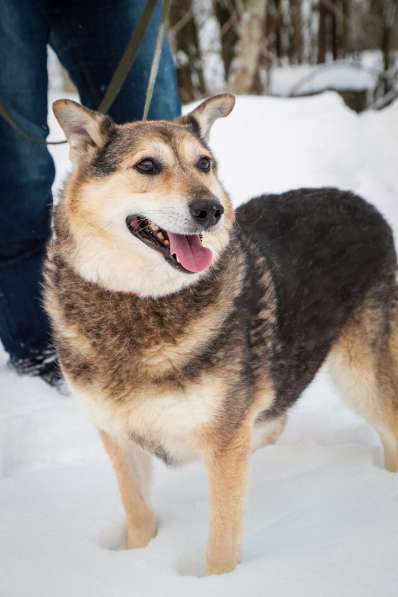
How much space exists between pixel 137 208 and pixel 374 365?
128cm

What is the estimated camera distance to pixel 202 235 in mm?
2096

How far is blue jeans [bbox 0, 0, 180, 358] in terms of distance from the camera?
2.85 metres

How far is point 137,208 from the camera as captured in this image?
2.02 meters

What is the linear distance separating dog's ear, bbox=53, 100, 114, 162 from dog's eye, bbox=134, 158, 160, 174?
169 millimetres

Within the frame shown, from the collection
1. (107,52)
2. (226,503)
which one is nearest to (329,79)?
(107,52)

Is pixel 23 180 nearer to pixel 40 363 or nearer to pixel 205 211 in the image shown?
pixel 40 363

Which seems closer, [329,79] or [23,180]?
[23,180]

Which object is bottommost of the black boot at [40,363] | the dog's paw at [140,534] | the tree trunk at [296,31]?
the tree trunk at [296,31]

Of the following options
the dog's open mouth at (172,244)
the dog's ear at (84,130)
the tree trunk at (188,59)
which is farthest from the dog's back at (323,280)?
the tree trunk at (188,59)

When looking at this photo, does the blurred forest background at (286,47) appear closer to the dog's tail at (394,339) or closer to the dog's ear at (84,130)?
the dog's tail at (394,339)

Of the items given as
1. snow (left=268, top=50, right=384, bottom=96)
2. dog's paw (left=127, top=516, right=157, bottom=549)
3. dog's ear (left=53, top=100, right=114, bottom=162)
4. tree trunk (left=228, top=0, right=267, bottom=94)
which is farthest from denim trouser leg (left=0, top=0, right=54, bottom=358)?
snow (left=268, top=50, right=384, bottom=96)

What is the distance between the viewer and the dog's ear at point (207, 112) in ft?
7.79

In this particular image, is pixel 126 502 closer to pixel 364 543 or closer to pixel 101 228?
pixel 364 543

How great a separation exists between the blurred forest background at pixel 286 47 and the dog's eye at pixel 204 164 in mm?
5553
